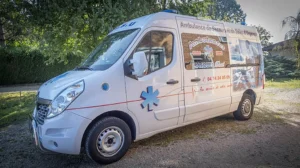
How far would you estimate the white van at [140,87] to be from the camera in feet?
10.7

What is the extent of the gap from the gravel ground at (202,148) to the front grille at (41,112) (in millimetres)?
818

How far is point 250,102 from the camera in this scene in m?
5.99

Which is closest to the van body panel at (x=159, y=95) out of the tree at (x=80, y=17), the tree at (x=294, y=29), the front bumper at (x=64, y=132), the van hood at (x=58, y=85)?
the van hood at (x=58, y=85)

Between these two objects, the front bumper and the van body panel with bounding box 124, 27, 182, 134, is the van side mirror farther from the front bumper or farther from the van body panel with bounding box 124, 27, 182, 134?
the front bumper

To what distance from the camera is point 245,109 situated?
5902mm

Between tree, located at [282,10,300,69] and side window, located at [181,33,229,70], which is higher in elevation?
tree, located at [282,10,300,69]

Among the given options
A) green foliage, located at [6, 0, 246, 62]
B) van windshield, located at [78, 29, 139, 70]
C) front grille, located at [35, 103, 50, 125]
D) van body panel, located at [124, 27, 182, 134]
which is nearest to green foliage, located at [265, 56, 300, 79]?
green foliage, located at [6, 0, 246, 62]

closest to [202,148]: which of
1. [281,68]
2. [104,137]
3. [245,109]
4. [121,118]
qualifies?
[121,118]

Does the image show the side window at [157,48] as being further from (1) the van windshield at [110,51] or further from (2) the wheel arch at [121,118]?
(2) the wheel arch at [121,118]

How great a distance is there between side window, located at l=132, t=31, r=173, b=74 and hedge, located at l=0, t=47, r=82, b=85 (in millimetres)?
15816

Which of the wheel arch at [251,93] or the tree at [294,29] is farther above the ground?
the tree at [294,29]

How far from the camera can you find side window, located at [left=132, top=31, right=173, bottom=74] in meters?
3.89

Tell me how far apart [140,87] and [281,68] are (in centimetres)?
1956

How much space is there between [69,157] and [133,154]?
117 cm
